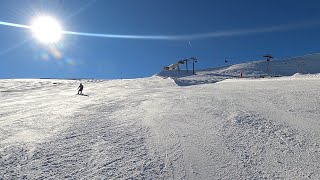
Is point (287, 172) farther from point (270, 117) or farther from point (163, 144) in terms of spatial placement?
point (270, 117)

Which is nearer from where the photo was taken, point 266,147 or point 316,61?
point 266,147

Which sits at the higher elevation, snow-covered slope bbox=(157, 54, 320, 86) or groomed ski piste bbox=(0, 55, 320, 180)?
snow-covered slope bbox=(157, 54, 320, 86)

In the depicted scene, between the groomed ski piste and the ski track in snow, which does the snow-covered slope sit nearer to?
the groomed ski piste

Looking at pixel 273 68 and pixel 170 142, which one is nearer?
pixel 170 142

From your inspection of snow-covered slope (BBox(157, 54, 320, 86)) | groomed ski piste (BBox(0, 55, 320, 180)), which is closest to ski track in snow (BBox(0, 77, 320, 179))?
groomed ski piste (BBox(0, 55, 320, 180))

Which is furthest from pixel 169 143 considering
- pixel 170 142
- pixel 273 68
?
pixel 273 68

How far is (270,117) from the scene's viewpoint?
1188cm

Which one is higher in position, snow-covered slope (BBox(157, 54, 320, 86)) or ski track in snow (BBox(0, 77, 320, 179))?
snow-covered slope (BBox(157, 54, 320, 86))

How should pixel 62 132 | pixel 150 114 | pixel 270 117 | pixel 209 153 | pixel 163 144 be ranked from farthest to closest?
pixel 150 114
pixel 270 117
pixel 62 132
pixel 163 144
pixel 209 153

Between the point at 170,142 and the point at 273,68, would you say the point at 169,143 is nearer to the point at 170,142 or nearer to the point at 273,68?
the point at 170,142

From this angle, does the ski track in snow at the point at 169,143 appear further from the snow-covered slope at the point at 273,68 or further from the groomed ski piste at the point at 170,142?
the snow-covered slope at the point at 273,68

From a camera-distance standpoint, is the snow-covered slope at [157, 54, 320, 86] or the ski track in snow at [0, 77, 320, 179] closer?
the ski track in snow at [0, 77, 320, 179]

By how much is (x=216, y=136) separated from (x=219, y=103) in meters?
5.62

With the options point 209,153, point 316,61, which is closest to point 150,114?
point 209,153
